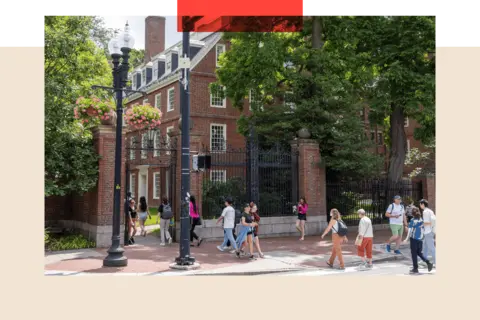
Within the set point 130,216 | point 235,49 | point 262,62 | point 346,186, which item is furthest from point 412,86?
point 130,216

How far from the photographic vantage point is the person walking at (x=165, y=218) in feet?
50.7

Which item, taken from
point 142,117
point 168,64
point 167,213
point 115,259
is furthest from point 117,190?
point 168,64

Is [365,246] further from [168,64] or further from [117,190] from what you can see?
[168,64]

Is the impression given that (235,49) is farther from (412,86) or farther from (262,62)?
(412,86)

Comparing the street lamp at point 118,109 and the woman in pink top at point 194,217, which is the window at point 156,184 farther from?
the street lamp at point 118,109

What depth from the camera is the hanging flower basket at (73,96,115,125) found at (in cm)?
1444

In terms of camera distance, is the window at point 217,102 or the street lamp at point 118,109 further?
the window at point 217,102

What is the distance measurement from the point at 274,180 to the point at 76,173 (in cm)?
810

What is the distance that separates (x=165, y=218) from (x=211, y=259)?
315 centimetres

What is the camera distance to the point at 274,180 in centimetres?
1908

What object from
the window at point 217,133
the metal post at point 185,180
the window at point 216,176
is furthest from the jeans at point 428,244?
the window at point 217,133

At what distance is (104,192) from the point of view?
1496 cm

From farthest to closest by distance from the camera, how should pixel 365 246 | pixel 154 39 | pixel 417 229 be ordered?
pixel 154 39
pixel 365 246
pixel 417 229

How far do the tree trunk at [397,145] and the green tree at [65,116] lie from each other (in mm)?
16539
